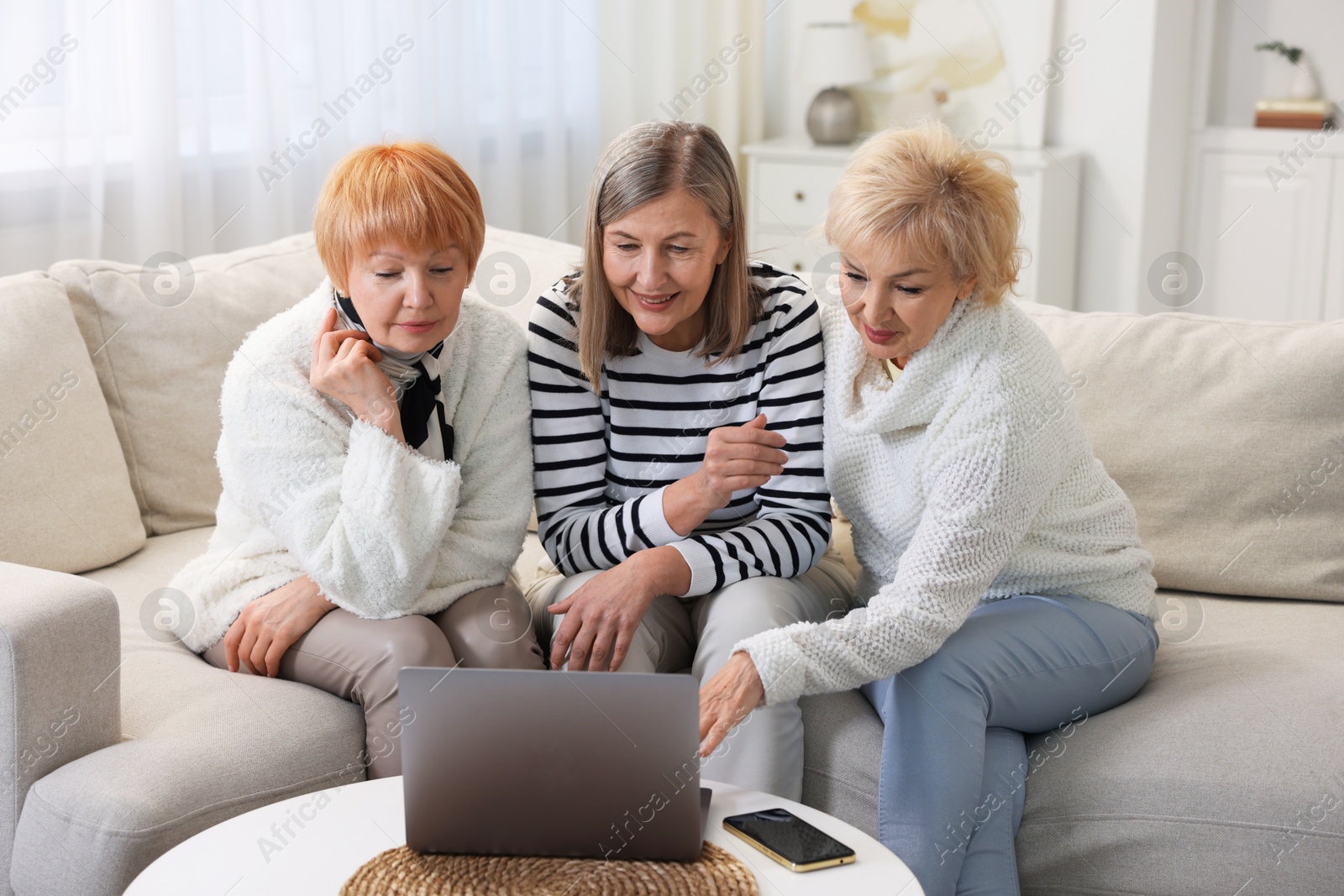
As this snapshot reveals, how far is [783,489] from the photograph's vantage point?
160 cm

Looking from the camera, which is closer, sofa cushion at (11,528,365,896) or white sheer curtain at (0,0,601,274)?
sofa cushion at (11,528,365,896)

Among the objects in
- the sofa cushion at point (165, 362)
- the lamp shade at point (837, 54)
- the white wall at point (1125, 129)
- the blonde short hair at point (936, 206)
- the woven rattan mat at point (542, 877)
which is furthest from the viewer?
the lamp shade at point (837, 54)

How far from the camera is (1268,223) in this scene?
11.8ft

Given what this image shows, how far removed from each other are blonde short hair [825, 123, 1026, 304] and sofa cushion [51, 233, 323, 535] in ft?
3.44

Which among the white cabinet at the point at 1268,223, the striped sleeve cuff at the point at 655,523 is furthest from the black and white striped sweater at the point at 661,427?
the white cabinet at the point at 1268,223

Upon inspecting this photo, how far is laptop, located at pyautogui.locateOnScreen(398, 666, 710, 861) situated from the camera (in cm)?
103

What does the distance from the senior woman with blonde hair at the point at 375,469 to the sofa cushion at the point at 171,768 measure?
0.14 ft

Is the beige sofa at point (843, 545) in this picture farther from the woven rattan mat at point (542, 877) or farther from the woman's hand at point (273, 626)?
the woven rattan mat at point (542, 877)

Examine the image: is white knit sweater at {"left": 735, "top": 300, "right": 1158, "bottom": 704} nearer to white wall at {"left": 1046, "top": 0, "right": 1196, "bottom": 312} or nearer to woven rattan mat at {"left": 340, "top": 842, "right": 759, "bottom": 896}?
woven rattan mat at {"left": 340, "top": 842, "right": 759, "bottom": 896}

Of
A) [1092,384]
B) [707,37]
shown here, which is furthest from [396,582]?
[707,37]

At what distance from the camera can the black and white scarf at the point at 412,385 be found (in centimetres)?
152

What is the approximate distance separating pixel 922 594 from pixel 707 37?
2.83 m

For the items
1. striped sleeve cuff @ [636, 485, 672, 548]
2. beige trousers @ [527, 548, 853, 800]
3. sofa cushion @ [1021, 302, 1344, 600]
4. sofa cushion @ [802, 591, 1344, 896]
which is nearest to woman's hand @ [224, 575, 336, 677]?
beige trousers @ [527, 548, 853, 800]

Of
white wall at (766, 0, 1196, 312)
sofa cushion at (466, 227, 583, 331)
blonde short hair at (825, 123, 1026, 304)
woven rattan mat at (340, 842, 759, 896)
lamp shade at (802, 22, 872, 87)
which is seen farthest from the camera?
lamp shade at (802, 22, 872, 87)
